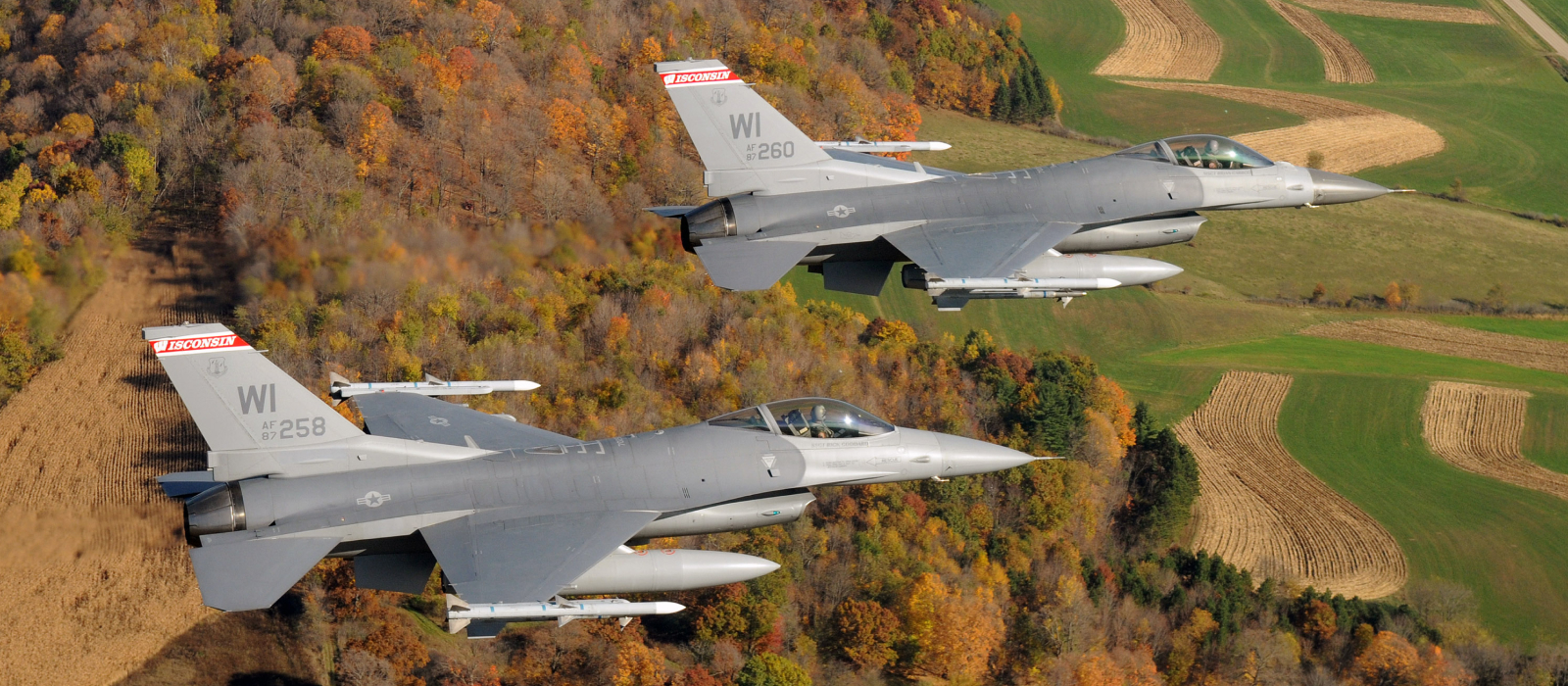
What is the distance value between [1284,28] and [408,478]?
91399 mm

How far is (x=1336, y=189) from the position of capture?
101ft

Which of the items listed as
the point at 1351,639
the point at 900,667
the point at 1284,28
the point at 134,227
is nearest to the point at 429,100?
the point at 134,227

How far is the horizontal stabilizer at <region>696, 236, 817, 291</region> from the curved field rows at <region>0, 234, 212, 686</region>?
16.3 metres

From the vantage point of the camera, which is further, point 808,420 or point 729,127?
point 729,127

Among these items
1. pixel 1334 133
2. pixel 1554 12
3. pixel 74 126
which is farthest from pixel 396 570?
pixel 1554 12

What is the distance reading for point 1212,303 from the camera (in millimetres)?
66188

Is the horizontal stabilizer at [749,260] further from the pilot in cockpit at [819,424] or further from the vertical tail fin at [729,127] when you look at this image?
the pilot in cockpit at [819,424]

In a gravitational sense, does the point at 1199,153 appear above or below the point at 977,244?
above

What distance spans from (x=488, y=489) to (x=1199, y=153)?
15630mm

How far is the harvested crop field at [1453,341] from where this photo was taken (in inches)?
2682

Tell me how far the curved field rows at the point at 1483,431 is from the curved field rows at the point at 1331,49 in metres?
36.6

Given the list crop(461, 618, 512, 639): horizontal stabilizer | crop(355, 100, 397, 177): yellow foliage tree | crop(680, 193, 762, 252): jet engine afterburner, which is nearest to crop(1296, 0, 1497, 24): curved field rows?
crop(355, 100, 397, 177): yellow foliage tree

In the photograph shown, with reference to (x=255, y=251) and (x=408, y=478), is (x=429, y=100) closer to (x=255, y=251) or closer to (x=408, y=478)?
(x=255, y=251)

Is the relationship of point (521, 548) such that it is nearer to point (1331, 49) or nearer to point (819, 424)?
point (819, 424)
